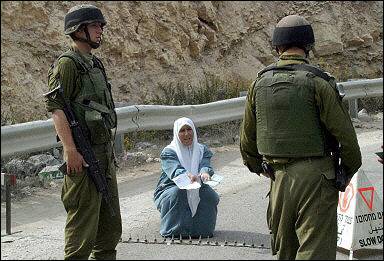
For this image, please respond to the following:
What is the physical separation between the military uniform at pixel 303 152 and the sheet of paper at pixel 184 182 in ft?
6.71

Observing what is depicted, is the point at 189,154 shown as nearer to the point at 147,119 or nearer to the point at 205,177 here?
the point at 205,177

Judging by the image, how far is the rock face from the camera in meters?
12.2

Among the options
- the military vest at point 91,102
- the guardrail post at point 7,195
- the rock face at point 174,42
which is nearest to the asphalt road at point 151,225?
the guardrail post at point 7,195

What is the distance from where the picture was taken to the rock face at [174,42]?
39.9 feet

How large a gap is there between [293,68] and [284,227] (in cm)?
104

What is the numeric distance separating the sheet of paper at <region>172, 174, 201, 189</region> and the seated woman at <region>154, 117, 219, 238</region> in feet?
0.12

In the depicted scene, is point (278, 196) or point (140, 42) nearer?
point (278, 196)

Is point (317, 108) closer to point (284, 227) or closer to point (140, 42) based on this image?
point (284, 227)

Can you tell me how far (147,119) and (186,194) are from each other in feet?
9.10

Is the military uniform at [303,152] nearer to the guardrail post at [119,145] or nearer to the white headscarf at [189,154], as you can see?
the white headscarf at [189,154]

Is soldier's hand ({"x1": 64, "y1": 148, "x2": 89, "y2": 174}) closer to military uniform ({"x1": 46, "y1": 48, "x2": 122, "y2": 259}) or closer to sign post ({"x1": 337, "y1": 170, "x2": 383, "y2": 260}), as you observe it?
military uniform ({"x1": 46, "y1": 48, "x2": 122, "y2": 259})

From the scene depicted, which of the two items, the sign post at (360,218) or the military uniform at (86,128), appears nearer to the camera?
the military uniform at (86,128)

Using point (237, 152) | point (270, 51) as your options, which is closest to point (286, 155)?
point (237, 152)

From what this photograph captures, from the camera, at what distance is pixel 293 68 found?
438 cm
